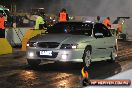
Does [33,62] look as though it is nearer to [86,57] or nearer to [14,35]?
[86,57]

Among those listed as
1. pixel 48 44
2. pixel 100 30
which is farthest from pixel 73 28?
pixel 48 44

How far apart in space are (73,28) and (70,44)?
146cm

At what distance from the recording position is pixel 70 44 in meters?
12.0

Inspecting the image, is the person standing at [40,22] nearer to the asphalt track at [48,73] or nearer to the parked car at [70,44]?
the asphalt track at [48,73]

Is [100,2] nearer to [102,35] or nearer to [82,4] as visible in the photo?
[82,4]

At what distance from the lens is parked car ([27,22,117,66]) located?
39.3 ft

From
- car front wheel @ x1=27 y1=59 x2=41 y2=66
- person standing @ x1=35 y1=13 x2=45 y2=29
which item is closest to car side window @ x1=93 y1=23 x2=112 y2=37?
car front wheel @ x1=27 y1=59 x2=41 y2=66

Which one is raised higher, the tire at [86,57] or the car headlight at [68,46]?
the car headlight at [68,46]

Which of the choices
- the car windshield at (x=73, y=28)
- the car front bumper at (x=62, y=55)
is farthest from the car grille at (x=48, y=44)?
the car windshield at (x=73, y=28)

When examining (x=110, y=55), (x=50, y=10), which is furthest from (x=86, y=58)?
(x=50, y=10)

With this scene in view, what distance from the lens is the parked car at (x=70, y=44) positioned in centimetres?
1198

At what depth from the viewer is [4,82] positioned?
9.67 metres

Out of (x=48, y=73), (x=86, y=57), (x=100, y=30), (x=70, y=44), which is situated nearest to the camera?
(x=48, y=73)

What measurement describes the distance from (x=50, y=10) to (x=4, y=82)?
174 ft
